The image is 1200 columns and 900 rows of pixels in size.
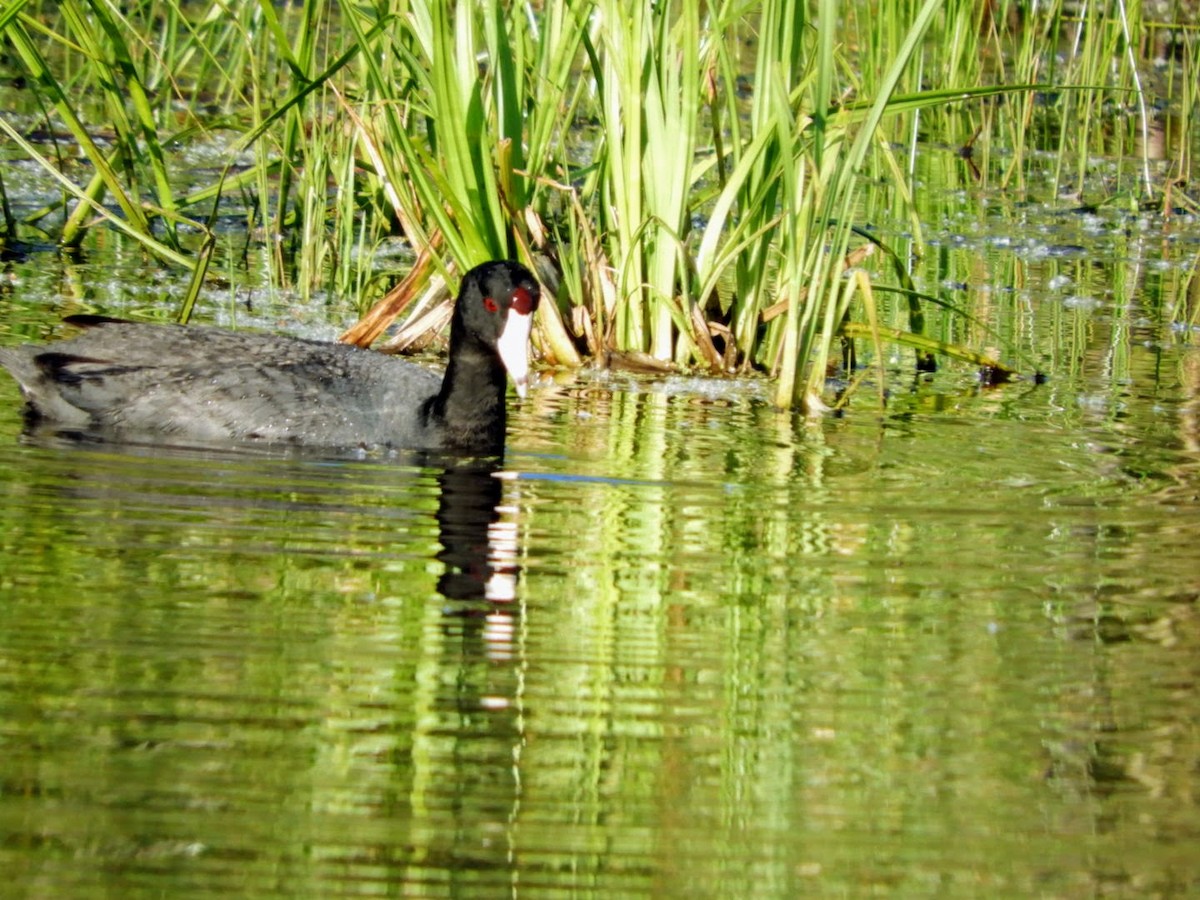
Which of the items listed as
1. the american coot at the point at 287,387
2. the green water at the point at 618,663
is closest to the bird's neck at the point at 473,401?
the american coot at the point at 287,387

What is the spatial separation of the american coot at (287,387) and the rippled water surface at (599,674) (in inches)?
10.7

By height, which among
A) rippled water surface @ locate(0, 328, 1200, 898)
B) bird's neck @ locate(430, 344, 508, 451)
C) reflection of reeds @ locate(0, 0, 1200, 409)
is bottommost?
rippled water surface @ locate(0, 328, 1200, 898)

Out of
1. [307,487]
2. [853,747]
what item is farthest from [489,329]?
[853,747]

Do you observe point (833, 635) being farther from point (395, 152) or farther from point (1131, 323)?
point (1131, 323)

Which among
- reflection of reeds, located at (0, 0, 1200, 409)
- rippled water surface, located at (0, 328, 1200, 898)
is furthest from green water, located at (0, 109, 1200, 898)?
reflection of reeds, located at (0, 0, 1200, 409)

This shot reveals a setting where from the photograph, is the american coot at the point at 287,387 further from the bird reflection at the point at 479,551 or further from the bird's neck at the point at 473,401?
the bird reflection at the point at 479,551

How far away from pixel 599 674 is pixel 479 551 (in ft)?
3.11

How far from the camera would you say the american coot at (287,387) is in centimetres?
584

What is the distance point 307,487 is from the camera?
515cm

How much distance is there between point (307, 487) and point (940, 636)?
6.16 ft

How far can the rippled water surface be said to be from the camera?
9.29ft

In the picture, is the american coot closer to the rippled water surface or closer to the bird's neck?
the bird's neck

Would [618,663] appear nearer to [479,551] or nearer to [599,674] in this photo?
[599,674]

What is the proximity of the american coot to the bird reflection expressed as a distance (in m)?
0.31
